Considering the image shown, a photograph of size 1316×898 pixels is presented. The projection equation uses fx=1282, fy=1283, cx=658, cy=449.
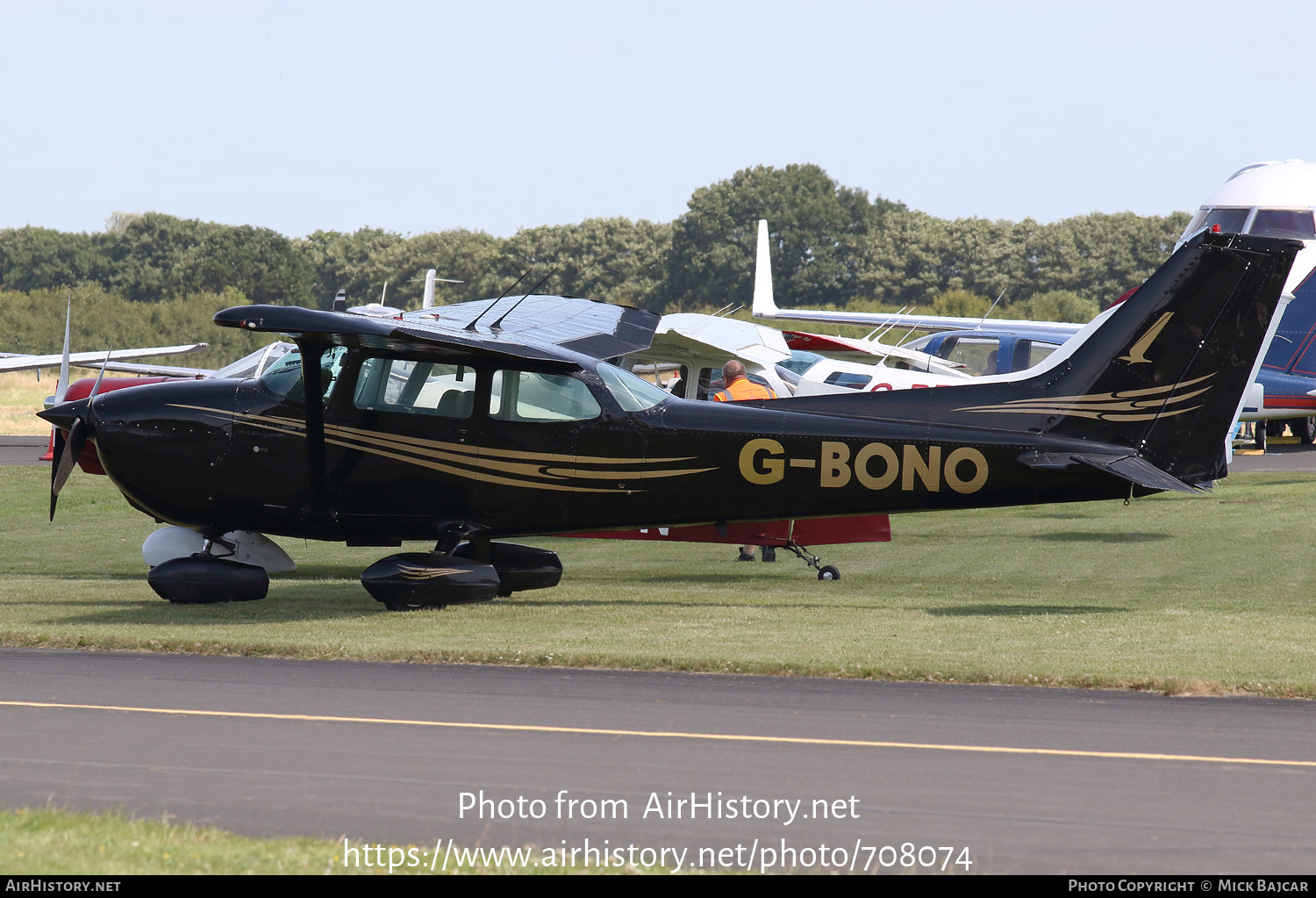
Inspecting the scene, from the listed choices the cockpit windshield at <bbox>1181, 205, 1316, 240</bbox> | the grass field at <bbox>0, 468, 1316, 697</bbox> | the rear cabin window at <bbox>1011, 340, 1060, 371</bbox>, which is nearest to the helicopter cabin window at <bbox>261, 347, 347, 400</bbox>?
the grass field at <bbox>0, 468, 1316, 697</bbox>

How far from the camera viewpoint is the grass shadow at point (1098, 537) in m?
16.5

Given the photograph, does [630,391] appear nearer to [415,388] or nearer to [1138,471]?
[415,388]

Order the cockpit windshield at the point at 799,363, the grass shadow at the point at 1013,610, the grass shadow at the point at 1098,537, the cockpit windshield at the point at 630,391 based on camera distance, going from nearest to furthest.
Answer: the grass shadow at the point at 1013,610 → the cockpit windshield at the point at 630,391 → the grass shadow at the point at 1098,537 → the cockpit windshield at the point at 799,363

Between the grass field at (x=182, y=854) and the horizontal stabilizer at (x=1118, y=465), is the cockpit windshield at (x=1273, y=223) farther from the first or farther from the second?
the grass field at (x=182, y=854)

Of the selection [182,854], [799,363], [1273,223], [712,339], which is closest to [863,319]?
[799,363]

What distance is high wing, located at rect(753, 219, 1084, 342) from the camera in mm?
26312

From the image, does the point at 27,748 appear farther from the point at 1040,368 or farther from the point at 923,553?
the point at 923,553

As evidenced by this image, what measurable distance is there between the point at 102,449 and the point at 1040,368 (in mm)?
8259

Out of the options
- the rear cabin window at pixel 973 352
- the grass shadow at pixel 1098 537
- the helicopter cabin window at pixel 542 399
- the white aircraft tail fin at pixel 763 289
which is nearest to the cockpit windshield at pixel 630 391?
the helicopter cabin window at pixel 542 399

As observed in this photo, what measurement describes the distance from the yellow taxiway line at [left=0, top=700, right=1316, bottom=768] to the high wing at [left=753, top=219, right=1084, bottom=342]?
18728mm

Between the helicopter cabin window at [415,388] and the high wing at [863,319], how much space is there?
53.0 feet

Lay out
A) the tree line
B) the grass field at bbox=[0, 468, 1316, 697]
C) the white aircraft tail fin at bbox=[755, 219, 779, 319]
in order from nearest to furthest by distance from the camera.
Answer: the grass field at bbox=[0, 468, 1316, 697], the white aircraft tail fin at bbox=[755, 219, 779, 319], the tree line

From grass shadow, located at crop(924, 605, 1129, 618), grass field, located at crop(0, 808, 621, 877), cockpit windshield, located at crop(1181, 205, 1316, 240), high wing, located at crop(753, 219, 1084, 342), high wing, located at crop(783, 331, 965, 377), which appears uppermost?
cockpit windshield, located at crop(1181, 205, 1316, 240)

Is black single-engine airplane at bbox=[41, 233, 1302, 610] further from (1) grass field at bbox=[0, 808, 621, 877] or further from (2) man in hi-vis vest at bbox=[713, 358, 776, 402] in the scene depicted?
(1) grass field at bbox=[0, 808, 621, 877]
